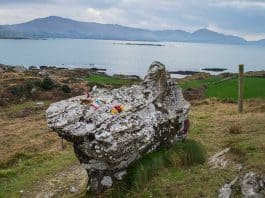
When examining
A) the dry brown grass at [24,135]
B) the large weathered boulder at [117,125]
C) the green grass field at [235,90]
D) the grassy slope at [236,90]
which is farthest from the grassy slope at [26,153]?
the grassy slope at [236,90]

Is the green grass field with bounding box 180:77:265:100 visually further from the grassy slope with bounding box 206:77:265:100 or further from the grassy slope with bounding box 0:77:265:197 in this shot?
the grassy slope with bounding box 0:77:265:197

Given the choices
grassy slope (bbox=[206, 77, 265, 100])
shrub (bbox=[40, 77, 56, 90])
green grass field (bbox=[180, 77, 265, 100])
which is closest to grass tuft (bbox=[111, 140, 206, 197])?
green grass field (bbox=[180, 77, 265, 100])

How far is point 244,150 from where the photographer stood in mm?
14492

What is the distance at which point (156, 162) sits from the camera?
12.9m

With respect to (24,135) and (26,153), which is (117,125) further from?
(24,135)

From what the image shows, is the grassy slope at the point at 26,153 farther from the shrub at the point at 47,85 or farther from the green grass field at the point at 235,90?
the green grass field at the point at 235,90

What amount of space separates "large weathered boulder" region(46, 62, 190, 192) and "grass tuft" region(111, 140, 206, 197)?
0.20 metres

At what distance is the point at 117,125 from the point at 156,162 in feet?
5.07

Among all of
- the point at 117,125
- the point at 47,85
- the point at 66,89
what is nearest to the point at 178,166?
the point at 117,125

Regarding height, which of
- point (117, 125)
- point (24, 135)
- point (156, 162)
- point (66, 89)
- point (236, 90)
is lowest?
point (24, 135)

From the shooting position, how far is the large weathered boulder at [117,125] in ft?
39.7

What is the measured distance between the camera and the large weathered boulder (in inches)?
476

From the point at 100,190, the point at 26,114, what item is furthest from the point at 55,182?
the point at 26,114

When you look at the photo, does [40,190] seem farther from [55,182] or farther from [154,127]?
[154,127]
